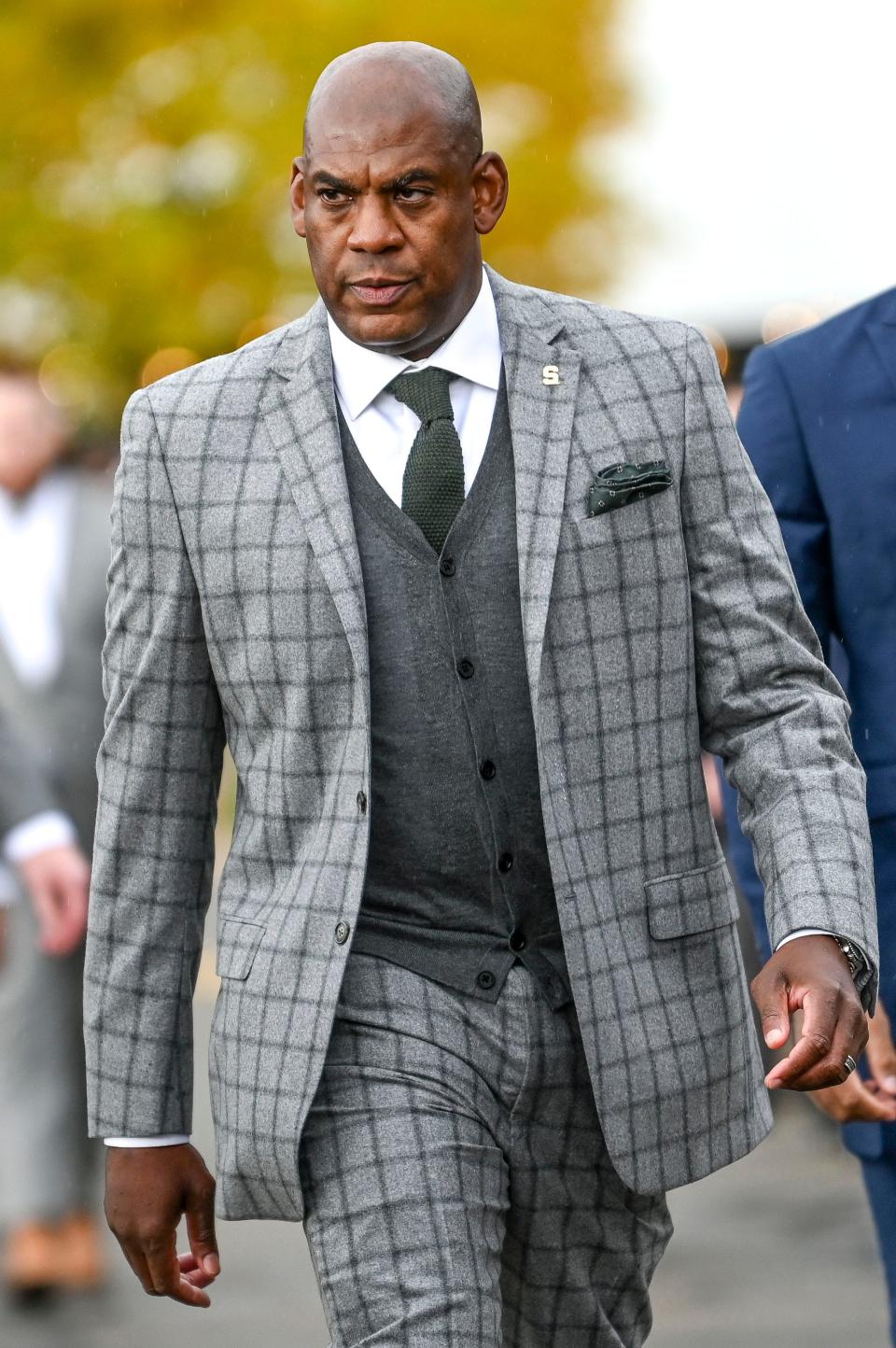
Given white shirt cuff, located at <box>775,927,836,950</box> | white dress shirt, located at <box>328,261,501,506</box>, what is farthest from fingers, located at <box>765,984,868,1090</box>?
white dress shirt, located at <box>328,261,501,506</box>

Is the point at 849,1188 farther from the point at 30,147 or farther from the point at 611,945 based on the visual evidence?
the point at 30,147

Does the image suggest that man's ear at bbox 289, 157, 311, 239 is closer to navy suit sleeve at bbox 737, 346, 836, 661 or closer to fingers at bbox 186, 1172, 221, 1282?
navy suit sleeve at bbox 737, 346, 836, 661

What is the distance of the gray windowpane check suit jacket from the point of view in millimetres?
3764

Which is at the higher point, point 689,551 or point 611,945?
point 689,551

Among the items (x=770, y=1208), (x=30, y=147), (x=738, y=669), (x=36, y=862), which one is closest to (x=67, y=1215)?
(x=36, y=862)

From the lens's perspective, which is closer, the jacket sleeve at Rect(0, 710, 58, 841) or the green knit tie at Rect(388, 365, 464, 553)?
the green knit tie at Rect(388, 365, 464, 553)

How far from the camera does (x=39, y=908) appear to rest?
7.29 m

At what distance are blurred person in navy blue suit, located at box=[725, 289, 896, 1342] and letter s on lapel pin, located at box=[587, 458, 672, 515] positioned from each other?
0.81 m

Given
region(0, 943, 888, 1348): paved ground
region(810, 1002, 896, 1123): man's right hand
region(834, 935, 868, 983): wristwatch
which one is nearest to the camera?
region(834, 935, 868, 983): wristwatch

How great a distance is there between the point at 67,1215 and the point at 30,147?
12905 mm

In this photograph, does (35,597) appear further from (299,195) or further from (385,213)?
(385,213)

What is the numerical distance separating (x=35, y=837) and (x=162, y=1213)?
11.5ft

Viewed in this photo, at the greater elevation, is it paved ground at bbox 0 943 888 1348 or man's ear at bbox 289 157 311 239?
man's ear at bbox 289 157 311 239

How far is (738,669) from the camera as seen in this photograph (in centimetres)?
386
